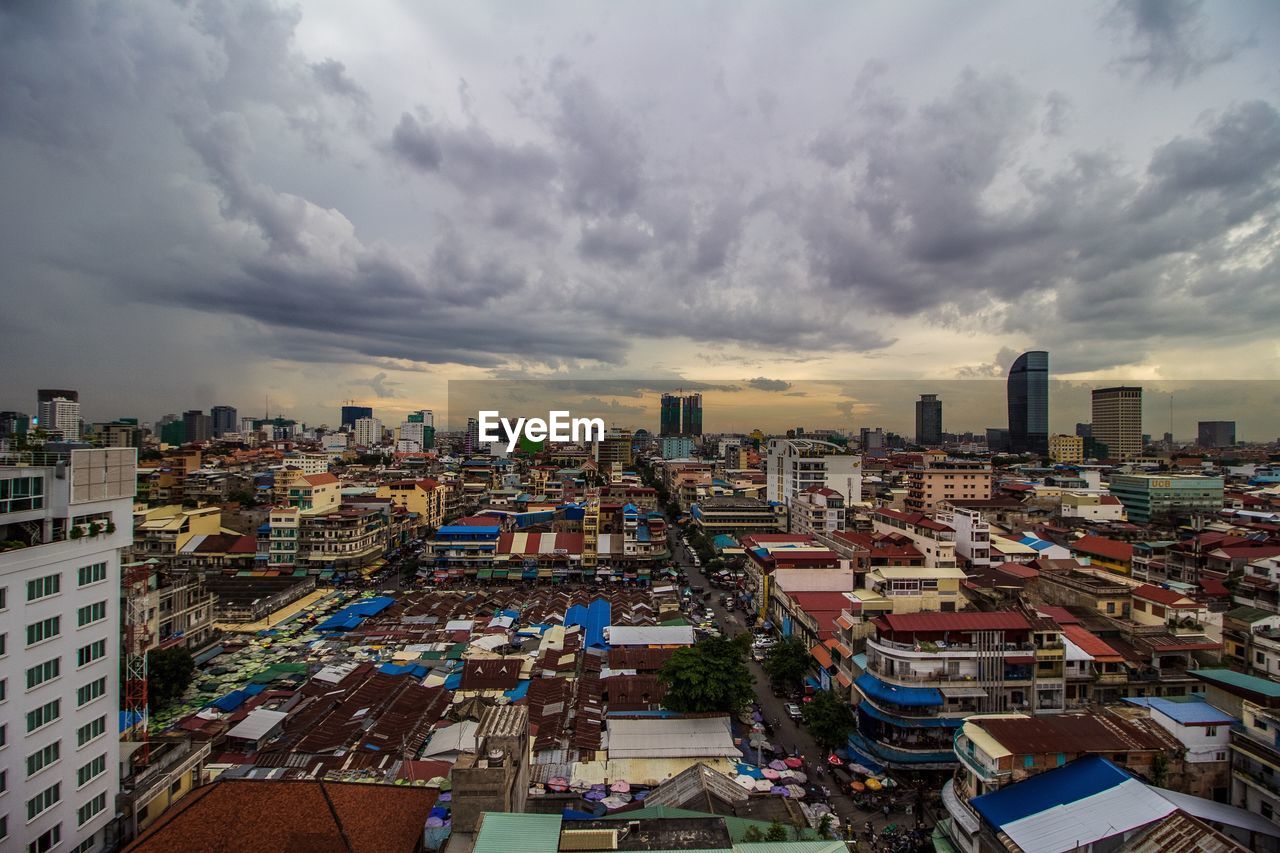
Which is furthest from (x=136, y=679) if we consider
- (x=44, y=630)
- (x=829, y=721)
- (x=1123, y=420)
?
(x=1123, y=420)

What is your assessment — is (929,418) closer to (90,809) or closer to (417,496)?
(417,496)

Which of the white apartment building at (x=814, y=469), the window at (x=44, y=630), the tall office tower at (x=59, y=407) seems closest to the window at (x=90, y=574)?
the window at (x=44, y=630)

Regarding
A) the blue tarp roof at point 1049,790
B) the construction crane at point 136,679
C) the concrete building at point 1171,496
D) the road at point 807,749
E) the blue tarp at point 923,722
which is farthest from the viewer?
the concrete building at point 1171,496

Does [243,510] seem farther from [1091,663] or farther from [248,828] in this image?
[1091,663]

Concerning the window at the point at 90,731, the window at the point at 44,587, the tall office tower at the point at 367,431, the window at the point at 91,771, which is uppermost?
the tall office tower at the point at 367,431

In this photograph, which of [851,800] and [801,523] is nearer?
[851,800]

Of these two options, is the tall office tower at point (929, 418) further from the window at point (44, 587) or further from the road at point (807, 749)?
the window at point (44, 587)

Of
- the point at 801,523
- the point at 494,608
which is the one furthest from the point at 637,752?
the point at 801,523
